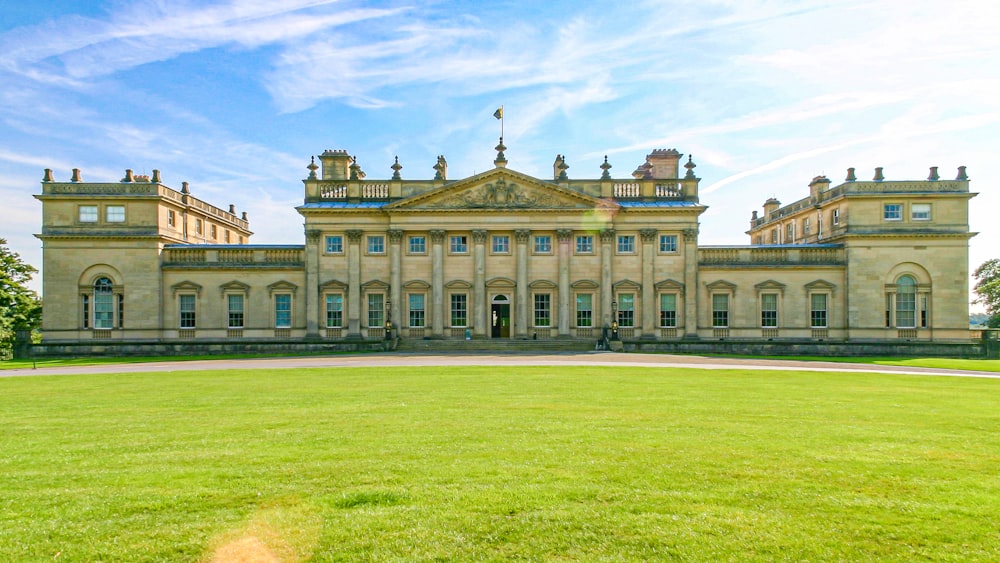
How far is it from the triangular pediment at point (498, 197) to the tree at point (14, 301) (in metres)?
34.7

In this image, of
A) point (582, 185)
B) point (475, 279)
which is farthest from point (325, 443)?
point (582, 185)

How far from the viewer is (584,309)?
149 ft

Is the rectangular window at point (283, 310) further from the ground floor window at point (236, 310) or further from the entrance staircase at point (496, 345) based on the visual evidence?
the entrance staircase at point (496, 345)

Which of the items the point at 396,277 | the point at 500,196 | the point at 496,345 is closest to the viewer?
the point at 496,345

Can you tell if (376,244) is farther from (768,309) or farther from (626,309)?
(768,309)

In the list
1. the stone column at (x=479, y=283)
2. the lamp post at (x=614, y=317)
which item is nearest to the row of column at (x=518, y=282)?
the stone column at (x=479, y=283)

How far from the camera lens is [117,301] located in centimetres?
4472

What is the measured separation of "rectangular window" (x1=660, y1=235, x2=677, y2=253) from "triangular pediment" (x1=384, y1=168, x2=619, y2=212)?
207 inches

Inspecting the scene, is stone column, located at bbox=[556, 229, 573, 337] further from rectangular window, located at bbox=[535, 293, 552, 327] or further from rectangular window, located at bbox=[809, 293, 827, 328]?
rectangular window, located at bbox=[809, 293, 827, 328]

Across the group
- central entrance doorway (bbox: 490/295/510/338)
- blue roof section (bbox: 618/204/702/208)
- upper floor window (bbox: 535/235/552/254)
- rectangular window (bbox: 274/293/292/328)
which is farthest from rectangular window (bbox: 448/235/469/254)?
rectangular window (bbox: 274/293/292/328)

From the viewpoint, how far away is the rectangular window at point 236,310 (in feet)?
149

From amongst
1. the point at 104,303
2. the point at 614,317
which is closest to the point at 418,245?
the point at 614,317

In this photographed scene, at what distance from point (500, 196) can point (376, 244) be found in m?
10.0

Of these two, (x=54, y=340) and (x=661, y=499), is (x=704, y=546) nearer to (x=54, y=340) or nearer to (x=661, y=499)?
(x=661, y=499)
